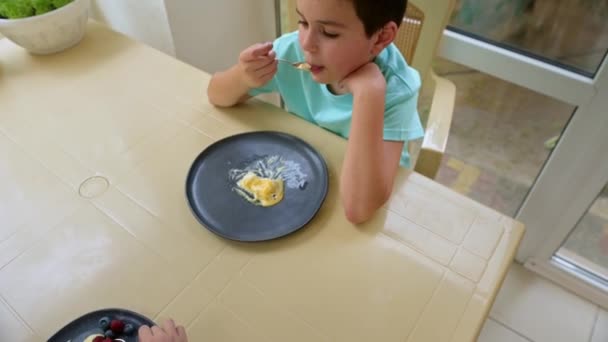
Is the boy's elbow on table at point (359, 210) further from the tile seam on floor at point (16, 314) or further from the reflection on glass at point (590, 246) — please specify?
the reflection on glass at point (590, 246)

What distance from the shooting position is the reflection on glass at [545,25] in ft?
3.36

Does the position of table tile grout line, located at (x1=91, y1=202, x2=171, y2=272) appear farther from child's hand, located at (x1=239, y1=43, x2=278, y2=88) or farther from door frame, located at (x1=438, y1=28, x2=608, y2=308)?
door frame, located at (x1=438, y1=28, x2=608, y2=308)

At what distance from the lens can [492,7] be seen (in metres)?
1.12

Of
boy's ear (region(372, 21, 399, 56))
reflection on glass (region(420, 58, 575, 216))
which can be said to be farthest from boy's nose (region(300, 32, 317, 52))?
reflection on glass (region(420, 58, 575, 216))

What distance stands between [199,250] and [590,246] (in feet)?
4.25

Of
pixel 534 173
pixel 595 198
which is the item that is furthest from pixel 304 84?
pixel 534 173

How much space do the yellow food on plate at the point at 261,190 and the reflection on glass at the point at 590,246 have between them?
1064mm

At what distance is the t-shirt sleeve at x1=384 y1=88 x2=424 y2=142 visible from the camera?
0.75 m

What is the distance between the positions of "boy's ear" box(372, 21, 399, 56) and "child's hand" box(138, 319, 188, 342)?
20.2 inches

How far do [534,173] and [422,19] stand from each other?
899 millimetres

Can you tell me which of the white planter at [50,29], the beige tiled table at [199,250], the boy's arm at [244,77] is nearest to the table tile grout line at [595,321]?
the beige tiled table at [199,250]

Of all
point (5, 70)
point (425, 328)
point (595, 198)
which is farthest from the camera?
point (595, 198)

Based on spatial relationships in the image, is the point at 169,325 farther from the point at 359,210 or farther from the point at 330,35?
the point at 330,35

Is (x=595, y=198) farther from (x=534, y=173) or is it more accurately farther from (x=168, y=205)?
(x=168, y=205)
